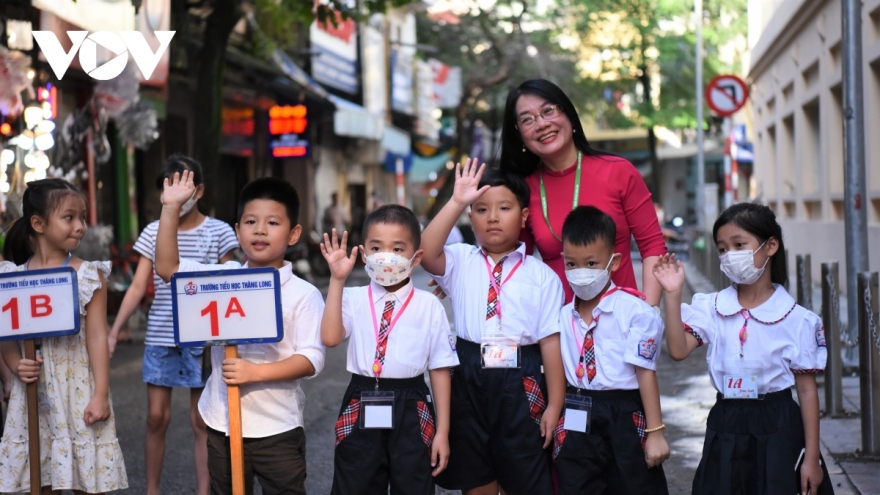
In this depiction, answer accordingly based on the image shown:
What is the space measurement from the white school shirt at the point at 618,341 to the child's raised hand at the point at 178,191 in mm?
1668

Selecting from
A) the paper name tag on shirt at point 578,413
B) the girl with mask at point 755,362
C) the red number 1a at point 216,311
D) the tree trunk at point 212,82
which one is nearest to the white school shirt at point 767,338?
the girl with mask at point 755,362

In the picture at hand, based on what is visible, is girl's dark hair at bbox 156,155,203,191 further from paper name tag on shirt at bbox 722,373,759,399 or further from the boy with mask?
paper name tag on shirt at bbox 722,373,759,399

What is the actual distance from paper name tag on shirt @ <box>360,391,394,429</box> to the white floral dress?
1.39 meters

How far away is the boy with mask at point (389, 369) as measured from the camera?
4.19 meters

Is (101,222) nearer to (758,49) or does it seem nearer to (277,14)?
(277,14)

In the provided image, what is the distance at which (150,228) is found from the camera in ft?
19.2

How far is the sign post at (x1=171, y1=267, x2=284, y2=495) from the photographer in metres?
4.16

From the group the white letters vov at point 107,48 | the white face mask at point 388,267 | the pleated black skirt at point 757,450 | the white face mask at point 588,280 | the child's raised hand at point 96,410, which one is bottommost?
the pleated black skirt at point 757,450

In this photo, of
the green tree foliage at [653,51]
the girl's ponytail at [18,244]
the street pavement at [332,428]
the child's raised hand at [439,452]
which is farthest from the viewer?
the green tree foliage at [653,51]

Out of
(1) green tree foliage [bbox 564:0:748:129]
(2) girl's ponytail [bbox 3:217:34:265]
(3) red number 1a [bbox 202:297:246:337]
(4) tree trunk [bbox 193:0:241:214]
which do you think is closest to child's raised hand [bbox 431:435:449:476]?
A: (3) red number 1a [bbox 202:297:246:337]

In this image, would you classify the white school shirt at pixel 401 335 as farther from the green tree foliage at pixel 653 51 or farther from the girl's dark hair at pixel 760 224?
the green tree foliage at pixel 653 51

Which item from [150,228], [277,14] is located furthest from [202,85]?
[150,228]

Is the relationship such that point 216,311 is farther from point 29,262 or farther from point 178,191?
point 29,262

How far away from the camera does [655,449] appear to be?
409 cm
